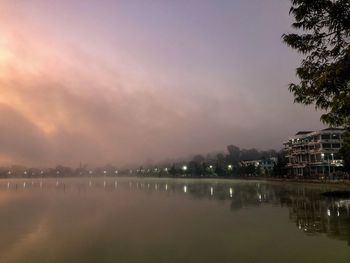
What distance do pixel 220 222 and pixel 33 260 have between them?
20302mm

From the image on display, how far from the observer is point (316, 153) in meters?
142

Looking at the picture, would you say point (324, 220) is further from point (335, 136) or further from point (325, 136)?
point (335, 136)

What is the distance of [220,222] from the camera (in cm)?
3838

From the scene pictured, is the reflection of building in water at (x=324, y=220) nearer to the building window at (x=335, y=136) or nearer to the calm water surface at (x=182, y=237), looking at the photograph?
the calm water surface at (x=182, y=237)

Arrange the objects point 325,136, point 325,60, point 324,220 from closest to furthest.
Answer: point 325,60 < point 324,220 < point 325,136

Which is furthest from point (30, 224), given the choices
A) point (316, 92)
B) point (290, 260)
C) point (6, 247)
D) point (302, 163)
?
point (302, 163)

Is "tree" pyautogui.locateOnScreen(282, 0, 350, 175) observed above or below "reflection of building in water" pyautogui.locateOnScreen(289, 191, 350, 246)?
above

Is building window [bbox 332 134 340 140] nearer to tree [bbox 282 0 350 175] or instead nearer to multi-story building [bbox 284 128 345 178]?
multi-story building [bbox 284 128 345 178]

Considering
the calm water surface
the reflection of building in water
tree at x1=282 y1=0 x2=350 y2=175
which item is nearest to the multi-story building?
the reflection of building in water

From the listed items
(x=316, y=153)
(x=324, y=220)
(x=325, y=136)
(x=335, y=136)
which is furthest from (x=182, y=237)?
(x=335, y=136)

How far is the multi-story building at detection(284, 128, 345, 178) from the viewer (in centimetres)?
13575

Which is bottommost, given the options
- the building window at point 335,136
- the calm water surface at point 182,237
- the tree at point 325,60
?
the calm water surface at point 182,237

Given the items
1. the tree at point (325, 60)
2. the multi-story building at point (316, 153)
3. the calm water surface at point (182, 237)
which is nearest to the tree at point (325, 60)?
the tree at point (325, 60)

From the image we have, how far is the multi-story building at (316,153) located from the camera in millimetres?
135750
